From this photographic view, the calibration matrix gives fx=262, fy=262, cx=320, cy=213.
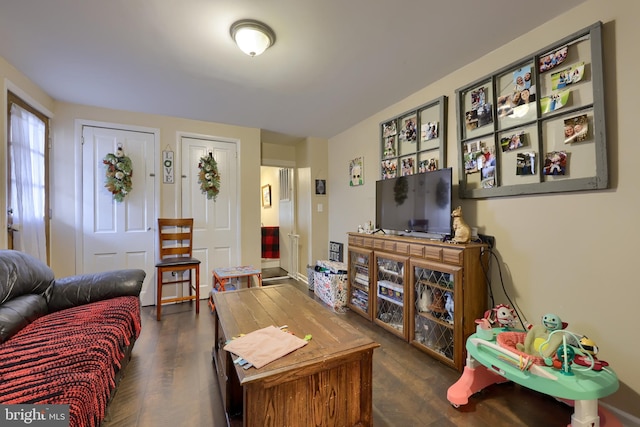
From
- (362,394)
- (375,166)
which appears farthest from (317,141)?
(362,394)

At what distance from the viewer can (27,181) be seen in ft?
7.90

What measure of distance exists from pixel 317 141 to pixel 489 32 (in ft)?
8.95

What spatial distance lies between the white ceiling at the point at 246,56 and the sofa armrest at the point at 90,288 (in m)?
1.73

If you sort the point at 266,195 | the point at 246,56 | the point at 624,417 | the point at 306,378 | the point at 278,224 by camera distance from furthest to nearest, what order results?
1. the point at 266,195
2. the point at 278,224
3. the point at 246,56
4. the point at 624,417
5. the point at 306,378

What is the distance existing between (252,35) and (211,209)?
2437mm

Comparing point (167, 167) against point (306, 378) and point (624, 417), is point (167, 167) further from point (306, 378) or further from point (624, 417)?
point (624, 417)

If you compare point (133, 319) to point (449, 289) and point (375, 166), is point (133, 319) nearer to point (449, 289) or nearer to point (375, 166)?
point (449, 289)

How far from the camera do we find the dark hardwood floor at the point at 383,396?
1.44m

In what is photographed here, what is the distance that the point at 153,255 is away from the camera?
130 inches

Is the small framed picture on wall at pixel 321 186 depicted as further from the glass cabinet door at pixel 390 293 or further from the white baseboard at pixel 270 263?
the white baseboard at pixel 270 263

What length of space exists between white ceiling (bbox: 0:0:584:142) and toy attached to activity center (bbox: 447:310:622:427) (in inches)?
74.5

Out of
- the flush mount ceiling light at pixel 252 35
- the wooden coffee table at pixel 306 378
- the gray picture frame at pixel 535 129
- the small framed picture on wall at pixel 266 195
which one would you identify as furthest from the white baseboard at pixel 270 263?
the flush mount ceiling light at pixel 252 35

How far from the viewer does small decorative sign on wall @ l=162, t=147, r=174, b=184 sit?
3.36m

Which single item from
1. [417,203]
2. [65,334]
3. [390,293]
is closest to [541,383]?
[390,293]
